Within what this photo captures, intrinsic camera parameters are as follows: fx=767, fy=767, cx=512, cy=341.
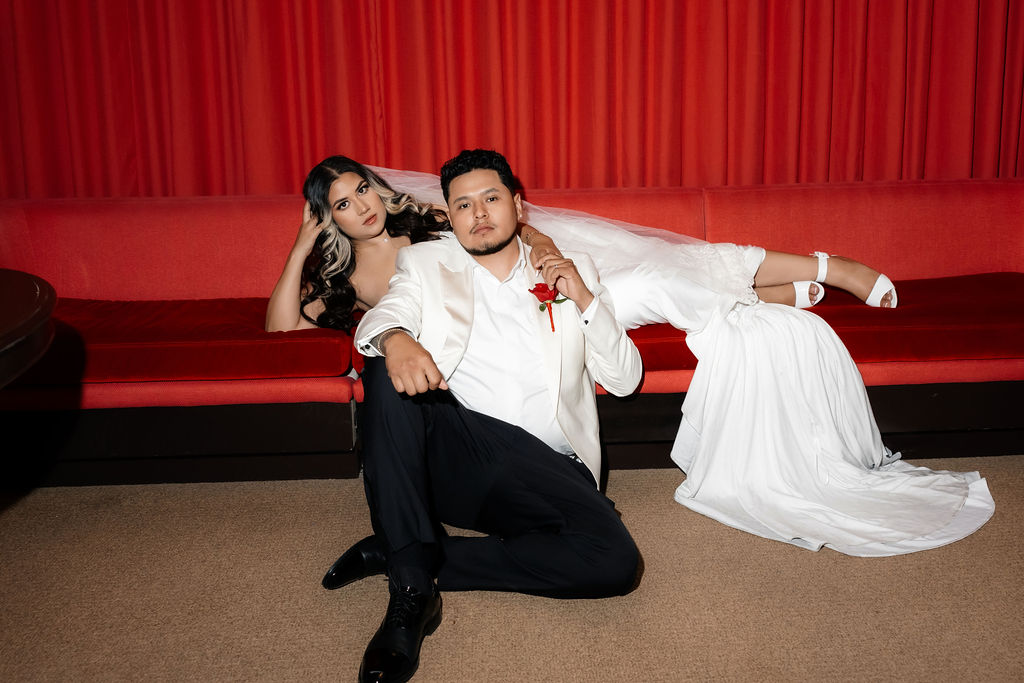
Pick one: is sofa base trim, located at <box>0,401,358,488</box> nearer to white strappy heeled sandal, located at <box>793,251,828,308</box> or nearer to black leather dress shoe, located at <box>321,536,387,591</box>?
black leather dress shoe, located at <box>321,536,387,591</box>

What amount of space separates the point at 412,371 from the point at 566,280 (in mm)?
459

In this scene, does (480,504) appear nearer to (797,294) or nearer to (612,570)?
(612,570)

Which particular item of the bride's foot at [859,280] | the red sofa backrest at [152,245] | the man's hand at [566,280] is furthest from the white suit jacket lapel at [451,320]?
the bride's foot at [859,280]

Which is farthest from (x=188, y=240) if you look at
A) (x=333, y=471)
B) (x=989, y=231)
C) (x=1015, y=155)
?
(x=1015, y=155)

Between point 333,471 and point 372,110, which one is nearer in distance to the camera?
point 333,471

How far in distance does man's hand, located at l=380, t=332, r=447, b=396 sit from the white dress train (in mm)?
881

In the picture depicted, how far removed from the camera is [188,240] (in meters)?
2.95

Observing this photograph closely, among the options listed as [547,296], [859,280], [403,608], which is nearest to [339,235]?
[547,296]

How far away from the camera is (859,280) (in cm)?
262

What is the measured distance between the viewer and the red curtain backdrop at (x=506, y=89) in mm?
3254

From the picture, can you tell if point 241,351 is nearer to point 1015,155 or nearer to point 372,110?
point 372,110

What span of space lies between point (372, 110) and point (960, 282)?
8.07 feet

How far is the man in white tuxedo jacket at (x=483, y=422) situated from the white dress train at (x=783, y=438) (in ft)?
1.01

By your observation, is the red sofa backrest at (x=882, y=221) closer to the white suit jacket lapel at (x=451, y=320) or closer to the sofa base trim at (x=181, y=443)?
the white suit jacket lapel at (x=451, y=320)
